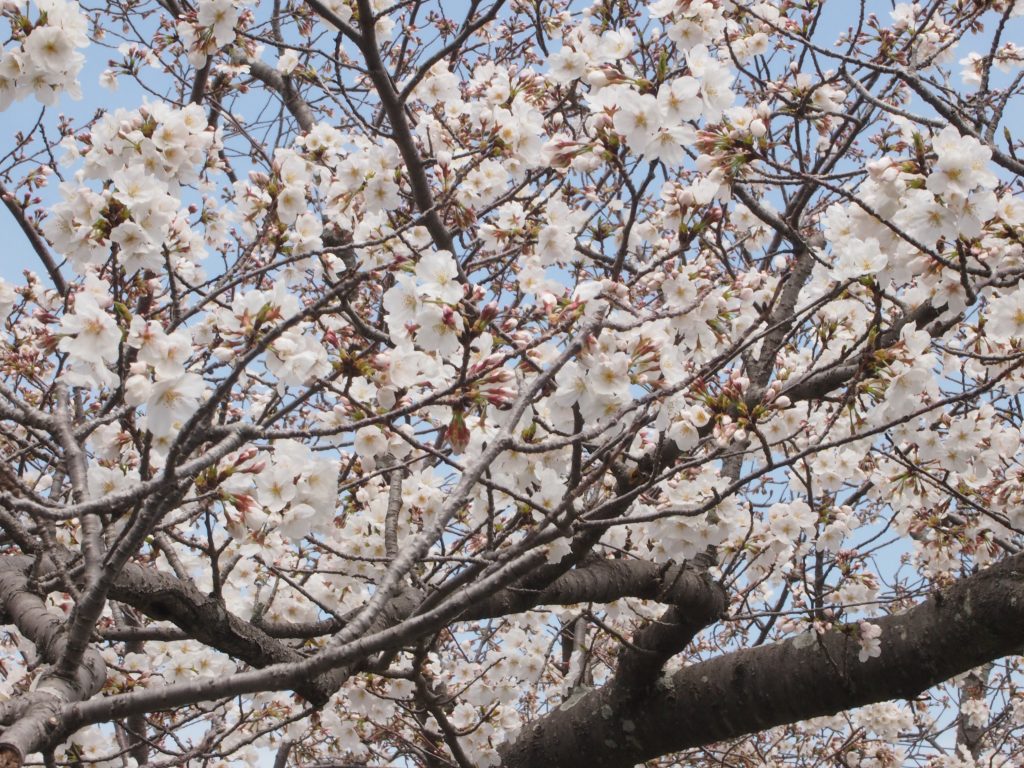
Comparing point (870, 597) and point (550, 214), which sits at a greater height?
point (550, 214)

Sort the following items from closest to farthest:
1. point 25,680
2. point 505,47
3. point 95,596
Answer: point 95,596, point 25,680, point 505,47

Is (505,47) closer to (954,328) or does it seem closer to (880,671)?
(954,328)

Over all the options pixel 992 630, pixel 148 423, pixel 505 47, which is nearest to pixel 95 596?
pixel 148 423

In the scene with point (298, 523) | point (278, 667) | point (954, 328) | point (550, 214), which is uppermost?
point (550, 214)

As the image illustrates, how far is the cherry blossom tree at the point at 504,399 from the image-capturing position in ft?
6.20

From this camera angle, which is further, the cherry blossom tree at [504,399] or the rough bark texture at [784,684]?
the rough bark texture at [784,684]

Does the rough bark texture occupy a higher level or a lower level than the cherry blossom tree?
lower

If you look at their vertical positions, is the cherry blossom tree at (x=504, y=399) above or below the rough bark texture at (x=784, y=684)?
above

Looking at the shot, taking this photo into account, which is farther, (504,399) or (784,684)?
(784,684)

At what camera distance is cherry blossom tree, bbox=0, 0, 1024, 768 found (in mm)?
1891

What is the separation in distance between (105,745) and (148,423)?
1.82 m

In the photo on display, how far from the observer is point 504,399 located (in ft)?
6.16

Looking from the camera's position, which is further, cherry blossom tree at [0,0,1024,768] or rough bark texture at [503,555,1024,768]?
rough bark texture at [503,555,1024,768]

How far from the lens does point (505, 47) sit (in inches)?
211
